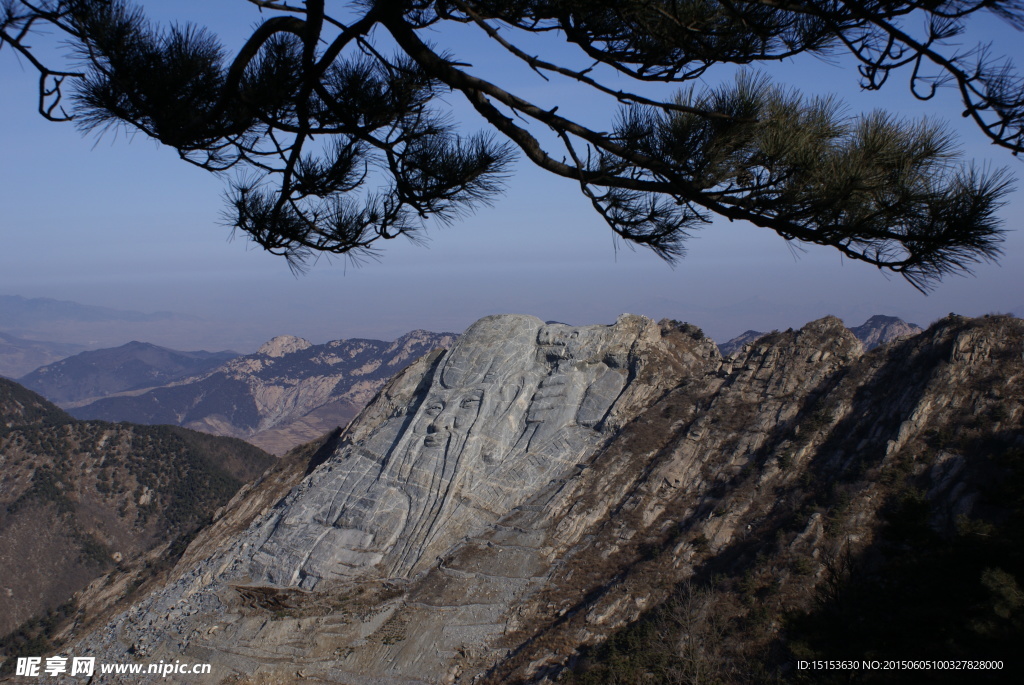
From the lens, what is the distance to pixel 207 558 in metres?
27.4

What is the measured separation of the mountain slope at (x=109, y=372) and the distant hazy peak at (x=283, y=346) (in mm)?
20852

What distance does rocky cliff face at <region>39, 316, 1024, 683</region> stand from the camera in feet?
67.7

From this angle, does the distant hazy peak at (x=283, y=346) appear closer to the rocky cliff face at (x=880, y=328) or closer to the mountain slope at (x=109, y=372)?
the mountain slope at (x=109, y=372)

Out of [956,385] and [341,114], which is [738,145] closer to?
[341,114]

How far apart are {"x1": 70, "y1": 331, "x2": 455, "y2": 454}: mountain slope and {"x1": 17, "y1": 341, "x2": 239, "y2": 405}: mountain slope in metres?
22.7

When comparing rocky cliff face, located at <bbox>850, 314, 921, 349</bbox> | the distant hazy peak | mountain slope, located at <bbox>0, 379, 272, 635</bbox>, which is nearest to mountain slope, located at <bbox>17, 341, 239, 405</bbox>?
the distant hazy peak

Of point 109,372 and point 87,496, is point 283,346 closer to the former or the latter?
point 109,372

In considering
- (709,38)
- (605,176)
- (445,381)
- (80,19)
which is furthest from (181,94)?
(445,381)

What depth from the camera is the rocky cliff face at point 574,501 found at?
20625 millimetres

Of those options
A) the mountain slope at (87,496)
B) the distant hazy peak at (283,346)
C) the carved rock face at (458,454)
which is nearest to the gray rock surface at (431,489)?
the carved rock face at (458,454)

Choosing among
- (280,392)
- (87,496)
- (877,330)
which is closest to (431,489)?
(87,496)

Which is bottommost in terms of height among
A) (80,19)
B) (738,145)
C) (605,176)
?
(605,176)

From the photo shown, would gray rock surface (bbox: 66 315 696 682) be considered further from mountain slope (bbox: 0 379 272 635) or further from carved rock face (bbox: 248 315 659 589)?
mountain slope (bbox: 0 379 272 635)

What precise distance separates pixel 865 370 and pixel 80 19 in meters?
28.8
